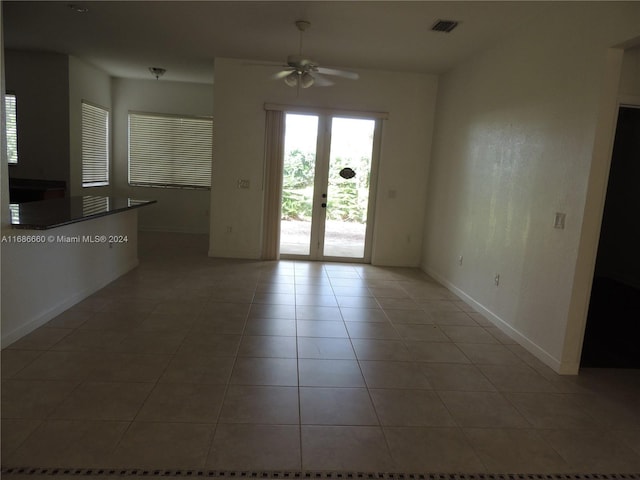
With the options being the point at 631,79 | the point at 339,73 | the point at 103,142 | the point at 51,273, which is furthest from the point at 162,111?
the point at 631,79

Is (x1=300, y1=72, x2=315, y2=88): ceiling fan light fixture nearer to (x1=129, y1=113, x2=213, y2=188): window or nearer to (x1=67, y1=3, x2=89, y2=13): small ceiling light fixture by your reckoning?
(x1=67, y1=3, x2=89, y2=13): small ceiling light fixture

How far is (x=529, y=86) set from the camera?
3768mm

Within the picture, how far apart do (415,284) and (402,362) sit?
2.46 meters

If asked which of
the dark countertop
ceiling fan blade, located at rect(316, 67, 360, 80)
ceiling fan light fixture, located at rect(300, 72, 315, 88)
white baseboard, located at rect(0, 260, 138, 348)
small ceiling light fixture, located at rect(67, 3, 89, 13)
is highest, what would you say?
small ceiling light fixture, located at rect(67, 3, 89, 13)

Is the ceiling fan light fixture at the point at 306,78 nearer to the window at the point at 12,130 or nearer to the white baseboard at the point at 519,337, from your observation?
the white baseboard at the point at 519,337

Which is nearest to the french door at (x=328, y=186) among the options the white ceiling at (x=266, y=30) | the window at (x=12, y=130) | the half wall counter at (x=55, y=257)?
the white ceiling at (x=266, y=30)

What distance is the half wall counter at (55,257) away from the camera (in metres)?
3.05

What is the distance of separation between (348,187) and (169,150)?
3.73 metres

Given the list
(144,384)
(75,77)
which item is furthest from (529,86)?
(75,77)

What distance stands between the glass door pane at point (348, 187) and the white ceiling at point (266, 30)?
896 millimetres

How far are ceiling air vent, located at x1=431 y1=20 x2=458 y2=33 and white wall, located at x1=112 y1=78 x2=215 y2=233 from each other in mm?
4933

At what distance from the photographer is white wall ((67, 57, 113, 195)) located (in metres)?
6.44

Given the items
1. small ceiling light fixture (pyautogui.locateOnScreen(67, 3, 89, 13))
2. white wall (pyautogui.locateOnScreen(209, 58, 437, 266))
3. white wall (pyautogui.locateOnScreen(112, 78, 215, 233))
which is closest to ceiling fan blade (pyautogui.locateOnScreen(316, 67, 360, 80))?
white wall (pyautogui.locateOnScreen(209, 58, 437, 266))

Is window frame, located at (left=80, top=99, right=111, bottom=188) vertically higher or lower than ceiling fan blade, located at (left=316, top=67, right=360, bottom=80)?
lower
